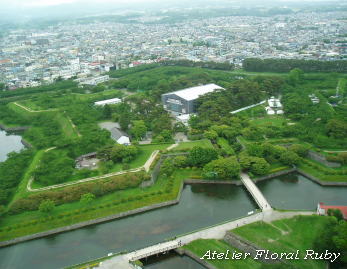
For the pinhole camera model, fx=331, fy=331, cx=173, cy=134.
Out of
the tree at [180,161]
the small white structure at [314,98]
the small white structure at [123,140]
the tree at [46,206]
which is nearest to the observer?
the tree at [46,206]

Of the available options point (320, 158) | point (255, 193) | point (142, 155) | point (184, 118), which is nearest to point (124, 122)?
point (184, 118)

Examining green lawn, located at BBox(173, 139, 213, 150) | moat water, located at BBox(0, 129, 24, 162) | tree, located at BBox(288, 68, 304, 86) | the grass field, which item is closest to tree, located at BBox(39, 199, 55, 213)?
green lawn, located at BBox(173, 139, 213, 150)

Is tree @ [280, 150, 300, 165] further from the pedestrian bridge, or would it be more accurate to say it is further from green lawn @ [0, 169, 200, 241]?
the pedestrian bridge

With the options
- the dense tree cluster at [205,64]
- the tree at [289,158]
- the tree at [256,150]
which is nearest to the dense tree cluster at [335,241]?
the tree at [289,158]

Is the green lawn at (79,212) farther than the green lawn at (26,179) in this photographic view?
No

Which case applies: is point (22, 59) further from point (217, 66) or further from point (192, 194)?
point (192, 194)

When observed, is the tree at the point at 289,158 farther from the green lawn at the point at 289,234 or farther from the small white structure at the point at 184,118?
the small white structure at the point at 184,118

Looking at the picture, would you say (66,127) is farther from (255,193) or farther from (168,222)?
(255,193)

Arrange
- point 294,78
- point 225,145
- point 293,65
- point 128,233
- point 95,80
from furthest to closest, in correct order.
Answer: point 95,80 → point 293,65 → point 294,78 → point 225,145 → point 128,233
